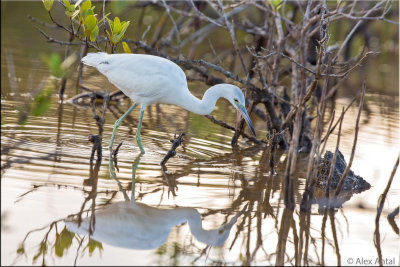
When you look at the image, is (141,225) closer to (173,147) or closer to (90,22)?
(173,147)

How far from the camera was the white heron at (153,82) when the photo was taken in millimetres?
6453

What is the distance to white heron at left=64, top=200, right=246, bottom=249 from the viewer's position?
4.32 metres

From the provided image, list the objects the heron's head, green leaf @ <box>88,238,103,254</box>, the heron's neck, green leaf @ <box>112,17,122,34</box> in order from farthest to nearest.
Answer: the heron's neck, the heron's head, green leaf @ <box>112,17,122,34</box>, green leaf @ <box>88,238,103,254</box>

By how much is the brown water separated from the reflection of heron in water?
0.03 m

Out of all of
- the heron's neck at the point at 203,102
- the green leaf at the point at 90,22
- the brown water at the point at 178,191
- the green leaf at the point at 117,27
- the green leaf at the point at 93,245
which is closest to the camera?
the green leaf at the point at 93,245

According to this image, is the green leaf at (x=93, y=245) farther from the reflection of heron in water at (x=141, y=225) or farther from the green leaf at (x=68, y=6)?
the green leaf at (x=68, y=6)

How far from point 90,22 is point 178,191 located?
5.88ft

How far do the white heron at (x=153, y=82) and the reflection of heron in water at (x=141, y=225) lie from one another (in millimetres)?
1668

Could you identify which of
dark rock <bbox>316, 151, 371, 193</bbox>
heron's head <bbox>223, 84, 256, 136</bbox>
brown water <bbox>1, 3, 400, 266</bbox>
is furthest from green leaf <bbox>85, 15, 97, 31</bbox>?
dark rock <bbox>316, 151, 371, 193</bbox>

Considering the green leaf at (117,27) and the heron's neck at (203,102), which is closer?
the green leaf at (117,27)

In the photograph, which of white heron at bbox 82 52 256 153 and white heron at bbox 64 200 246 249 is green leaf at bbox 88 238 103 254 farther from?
white heron at bbox 82 52 256 153

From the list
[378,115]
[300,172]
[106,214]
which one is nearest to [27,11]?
[378,115]

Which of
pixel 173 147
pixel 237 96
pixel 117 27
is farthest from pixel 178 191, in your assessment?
pixel 117 27

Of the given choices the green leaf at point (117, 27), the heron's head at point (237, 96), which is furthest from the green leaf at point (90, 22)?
the heron's head at point (237, 96)
